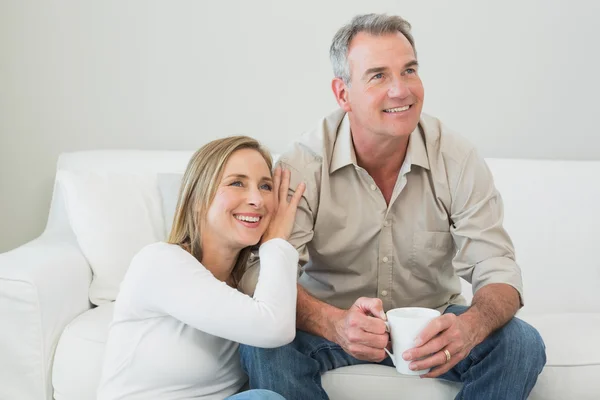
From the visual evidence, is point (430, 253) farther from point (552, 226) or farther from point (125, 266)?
point (125, 266)

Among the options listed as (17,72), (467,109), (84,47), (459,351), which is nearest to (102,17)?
(84,47)

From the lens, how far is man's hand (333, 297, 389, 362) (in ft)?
4.81

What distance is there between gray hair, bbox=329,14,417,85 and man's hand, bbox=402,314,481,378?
67cm

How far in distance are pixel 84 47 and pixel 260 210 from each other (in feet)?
5.29

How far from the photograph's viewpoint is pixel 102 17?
2.93 meters

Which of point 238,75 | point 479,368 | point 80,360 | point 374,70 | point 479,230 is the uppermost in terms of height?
point 374,70

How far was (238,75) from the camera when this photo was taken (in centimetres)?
289

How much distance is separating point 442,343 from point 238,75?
66.3 inches

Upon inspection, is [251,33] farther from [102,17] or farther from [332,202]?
[332,202]

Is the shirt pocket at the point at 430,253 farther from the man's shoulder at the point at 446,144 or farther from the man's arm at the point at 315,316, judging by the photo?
the man's arm at the point at 315,316

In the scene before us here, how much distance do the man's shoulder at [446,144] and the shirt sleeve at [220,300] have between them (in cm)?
55

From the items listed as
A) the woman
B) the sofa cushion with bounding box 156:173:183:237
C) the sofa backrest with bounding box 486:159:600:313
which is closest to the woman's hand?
the woman

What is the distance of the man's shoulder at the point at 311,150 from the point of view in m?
1.86

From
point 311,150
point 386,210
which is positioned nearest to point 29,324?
point 311,150
